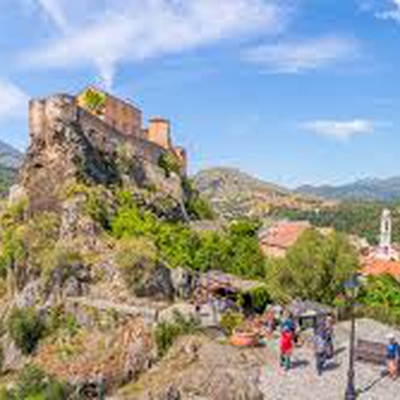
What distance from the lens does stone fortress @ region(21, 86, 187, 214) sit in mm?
46031

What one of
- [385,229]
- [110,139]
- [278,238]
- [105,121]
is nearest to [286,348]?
[110,139]

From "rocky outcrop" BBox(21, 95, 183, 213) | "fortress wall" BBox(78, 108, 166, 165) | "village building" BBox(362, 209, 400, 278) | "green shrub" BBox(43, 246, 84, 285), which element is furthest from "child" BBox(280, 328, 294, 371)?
"village building" BBox(362, 209, 400, 278)

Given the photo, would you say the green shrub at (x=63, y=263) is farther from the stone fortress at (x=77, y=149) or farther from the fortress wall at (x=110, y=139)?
the fortress wall at (x=110, y=139)

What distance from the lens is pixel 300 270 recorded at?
1433 inches

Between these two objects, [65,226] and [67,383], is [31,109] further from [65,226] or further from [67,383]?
[67,383]

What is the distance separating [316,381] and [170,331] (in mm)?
5790

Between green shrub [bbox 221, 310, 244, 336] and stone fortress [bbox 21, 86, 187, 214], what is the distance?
1897cm

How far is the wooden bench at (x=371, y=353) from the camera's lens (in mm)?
23375

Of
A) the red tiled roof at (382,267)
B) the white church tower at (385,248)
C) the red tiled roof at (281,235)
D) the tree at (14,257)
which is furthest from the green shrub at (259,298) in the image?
the white church tower at (385,248)

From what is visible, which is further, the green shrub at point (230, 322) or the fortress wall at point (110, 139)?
the fortress wall at point (110, 139)

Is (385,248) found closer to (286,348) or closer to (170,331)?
(170,331)

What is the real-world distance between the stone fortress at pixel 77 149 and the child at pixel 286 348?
79.8 ft

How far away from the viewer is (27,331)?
32.4 metres

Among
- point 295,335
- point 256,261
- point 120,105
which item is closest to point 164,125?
point 120,105
